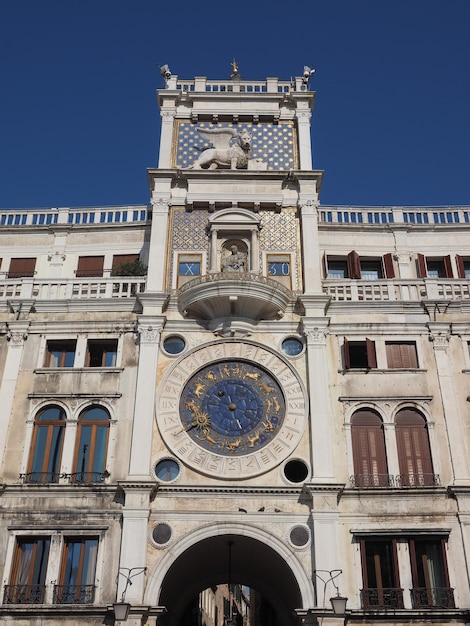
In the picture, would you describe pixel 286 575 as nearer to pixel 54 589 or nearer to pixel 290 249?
pixel 54 589

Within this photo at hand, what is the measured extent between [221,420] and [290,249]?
773cm

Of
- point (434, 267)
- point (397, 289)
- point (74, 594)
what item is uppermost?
point (434, 267)

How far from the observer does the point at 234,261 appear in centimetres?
2962

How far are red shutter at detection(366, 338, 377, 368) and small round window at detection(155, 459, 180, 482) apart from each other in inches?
308

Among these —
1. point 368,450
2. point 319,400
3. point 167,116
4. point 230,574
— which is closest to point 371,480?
point 368,450

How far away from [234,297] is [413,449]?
8.23m

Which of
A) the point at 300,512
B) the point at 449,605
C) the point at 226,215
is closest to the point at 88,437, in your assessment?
the point at 300,512

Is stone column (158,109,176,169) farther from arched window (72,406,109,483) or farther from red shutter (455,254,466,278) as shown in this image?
red shutter (455,254,466,278)

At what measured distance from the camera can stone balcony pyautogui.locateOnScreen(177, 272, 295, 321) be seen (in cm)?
2748

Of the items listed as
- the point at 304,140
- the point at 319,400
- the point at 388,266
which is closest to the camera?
the point at 319,400

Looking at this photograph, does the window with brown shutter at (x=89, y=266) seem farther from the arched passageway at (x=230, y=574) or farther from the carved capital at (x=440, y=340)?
the carved capital at (x=440, y=340)

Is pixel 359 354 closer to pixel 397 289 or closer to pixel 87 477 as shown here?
pixel 397 289

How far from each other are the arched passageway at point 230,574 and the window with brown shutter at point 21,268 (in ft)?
47.2

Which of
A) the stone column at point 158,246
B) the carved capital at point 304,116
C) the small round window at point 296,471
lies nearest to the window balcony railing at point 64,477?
the small round window at point 296,471
